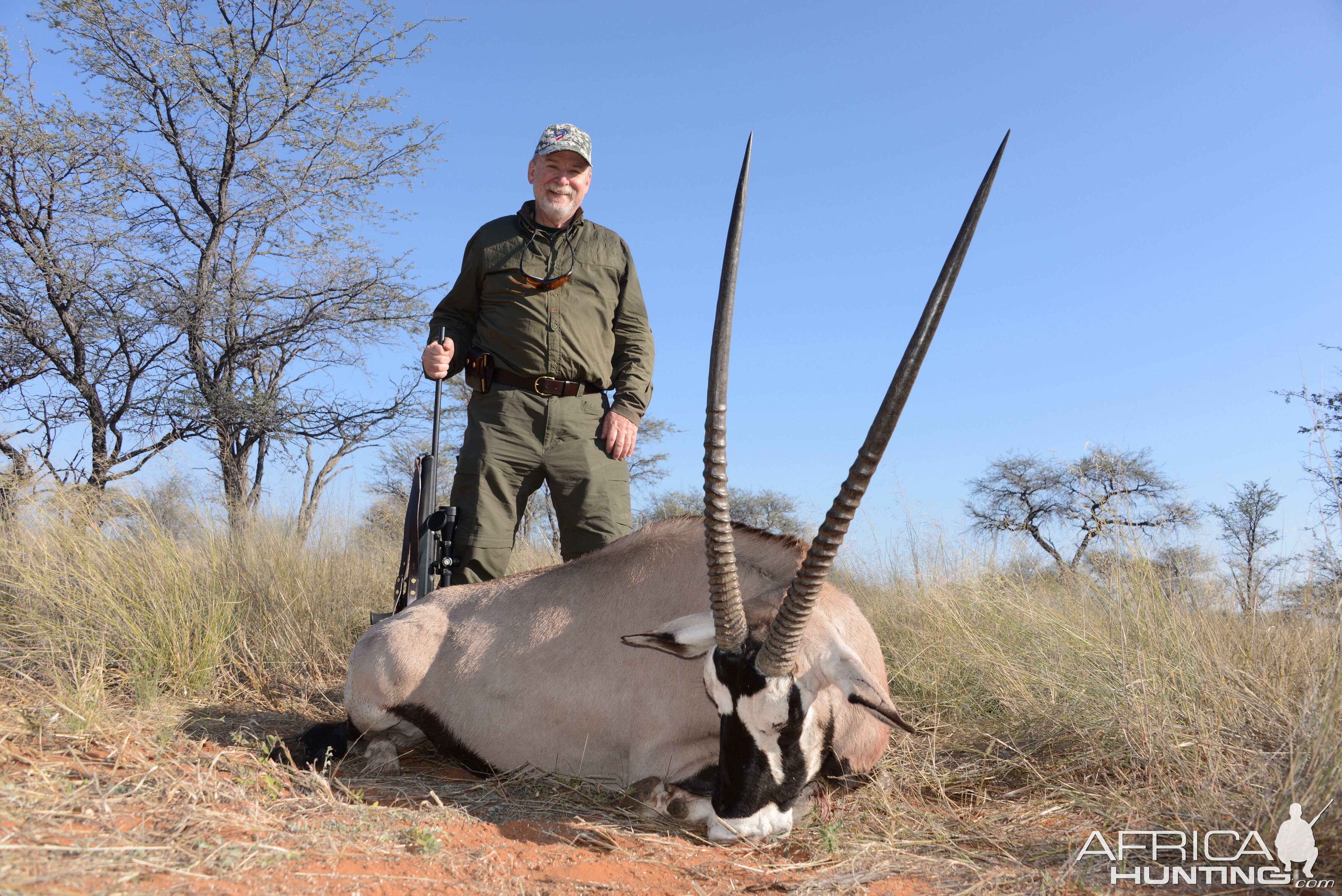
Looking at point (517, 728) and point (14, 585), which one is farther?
point (14, 585)

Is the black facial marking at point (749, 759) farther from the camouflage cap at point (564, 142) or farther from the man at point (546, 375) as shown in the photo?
the camouflage cap at point (564, 142)

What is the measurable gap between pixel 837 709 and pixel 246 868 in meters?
1.79

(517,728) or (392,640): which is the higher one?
(392,640)

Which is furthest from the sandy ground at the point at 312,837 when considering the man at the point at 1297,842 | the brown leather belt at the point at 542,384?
the brown leather belt at the point at 542,384

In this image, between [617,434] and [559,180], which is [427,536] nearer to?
[617,434]

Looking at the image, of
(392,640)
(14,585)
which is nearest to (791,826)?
(392,640)

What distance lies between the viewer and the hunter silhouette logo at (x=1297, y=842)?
2234 millimetres

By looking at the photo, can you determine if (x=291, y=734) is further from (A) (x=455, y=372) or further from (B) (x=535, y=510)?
(B) (x=535, y=510)

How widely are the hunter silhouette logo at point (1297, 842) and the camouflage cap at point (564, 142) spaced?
4048 mm

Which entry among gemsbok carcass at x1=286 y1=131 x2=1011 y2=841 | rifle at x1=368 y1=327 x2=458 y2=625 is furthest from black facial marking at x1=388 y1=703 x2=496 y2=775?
rifle at x1=368 y1=327 x2=458 y2=625

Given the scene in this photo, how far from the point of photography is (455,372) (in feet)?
16.0

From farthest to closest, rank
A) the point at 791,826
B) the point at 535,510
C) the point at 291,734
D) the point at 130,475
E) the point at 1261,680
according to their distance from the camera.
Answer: the point at 535,510
the point at 130,475
the point at 291,734
the point at 1261,680
the point at 791,826

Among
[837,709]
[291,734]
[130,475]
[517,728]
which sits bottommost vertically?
[291,734]

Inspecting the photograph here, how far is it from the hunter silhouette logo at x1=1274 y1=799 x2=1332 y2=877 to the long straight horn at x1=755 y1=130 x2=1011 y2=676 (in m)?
1.37
